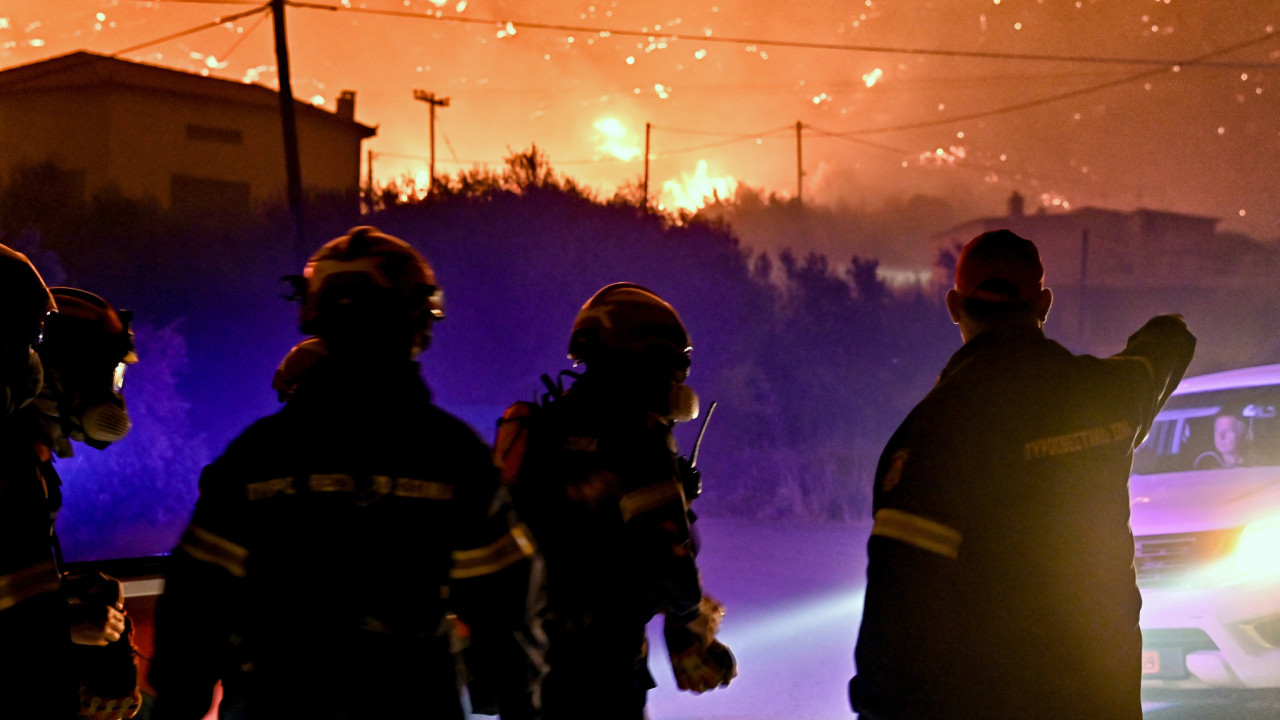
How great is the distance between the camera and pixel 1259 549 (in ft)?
17.0

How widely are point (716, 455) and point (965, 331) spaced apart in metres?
20.4

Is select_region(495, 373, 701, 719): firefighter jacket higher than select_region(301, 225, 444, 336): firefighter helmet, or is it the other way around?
select_region(301, 225, 444, 336): firefighter helmet

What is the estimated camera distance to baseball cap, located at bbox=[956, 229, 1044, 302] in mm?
2656

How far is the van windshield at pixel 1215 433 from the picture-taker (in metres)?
6.28

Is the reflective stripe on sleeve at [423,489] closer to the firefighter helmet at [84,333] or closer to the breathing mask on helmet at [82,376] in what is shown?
the breathing mask on helmet at [82,376]

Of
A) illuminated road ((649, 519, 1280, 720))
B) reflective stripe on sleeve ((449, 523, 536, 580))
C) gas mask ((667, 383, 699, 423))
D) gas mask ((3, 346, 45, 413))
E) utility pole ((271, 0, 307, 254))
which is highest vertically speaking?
utility pole ((271, 0, 307, 254))

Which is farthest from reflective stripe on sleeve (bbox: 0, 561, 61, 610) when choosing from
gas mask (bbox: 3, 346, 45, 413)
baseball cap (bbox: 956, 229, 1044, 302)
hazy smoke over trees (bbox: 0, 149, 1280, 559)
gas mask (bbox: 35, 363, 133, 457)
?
hazy smoke over trees (bbox: 0, 149, 1280, 559)

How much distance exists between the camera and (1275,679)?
4.80m

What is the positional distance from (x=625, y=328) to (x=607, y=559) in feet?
2.38

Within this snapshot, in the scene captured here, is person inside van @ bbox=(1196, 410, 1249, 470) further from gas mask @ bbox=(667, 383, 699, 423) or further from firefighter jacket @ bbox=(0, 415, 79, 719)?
firefighter jacket @ bbox=(0, 415, 79, 719)

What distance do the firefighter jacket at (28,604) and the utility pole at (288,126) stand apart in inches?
508

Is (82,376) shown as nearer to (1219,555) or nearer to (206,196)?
(1219,555)

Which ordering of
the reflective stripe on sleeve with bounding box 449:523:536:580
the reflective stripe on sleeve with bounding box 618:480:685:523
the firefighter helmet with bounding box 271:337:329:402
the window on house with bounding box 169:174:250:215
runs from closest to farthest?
the reflective stripe on sleeve with bounding box 449:523:536:580 → the reflective stripe on sleeve with bounding box 618:480:685:523 → the firefighter helmet with bounding box 271:337:329:402 → the window on house with bounding box 169:174:250:215

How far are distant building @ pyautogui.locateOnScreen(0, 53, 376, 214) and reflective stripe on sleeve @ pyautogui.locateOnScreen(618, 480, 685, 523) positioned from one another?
28068mm
